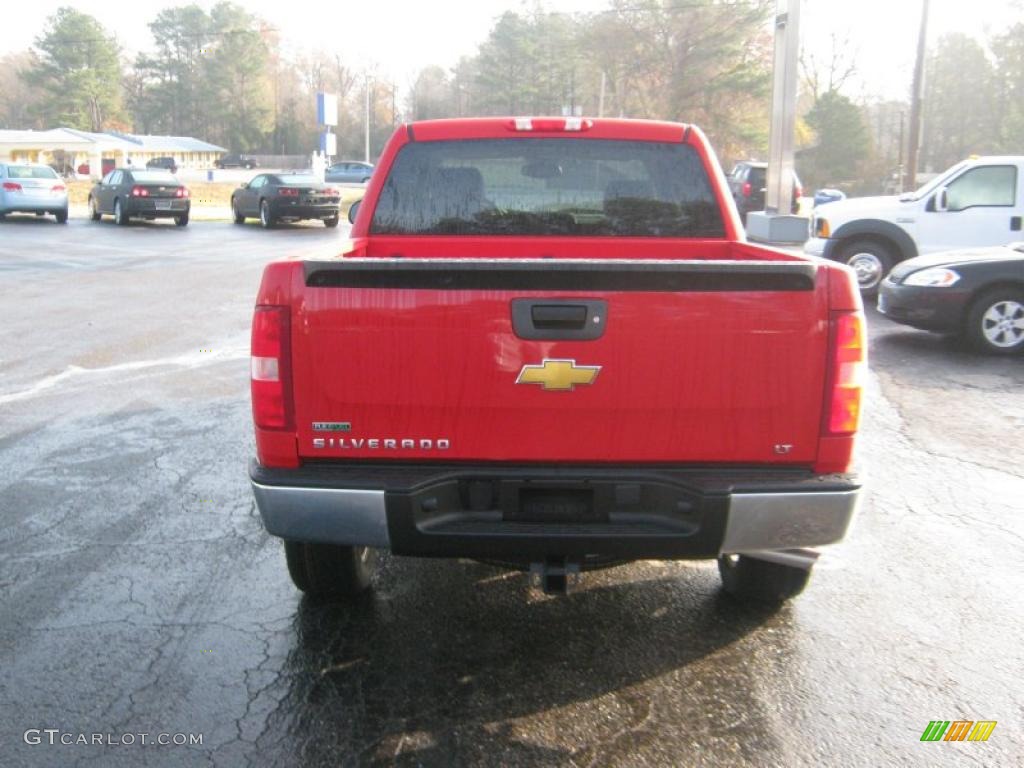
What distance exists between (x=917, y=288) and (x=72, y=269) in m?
13.6

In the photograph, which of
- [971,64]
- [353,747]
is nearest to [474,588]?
[353,747]

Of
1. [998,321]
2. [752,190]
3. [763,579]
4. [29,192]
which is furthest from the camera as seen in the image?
[29,192]

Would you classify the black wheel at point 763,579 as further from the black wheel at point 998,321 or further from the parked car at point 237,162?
the parked car at point 237,162

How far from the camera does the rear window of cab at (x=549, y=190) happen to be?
4.57m

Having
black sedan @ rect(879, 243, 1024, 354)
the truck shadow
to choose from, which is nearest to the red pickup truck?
the truck shadow

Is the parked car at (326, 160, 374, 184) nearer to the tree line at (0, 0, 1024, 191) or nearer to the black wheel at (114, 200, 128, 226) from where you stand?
the tree line at (0, 0, 1024, 191)

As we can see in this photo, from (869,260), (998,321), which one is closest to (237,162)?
(869,260)

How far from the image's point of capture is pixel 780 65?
13.9 metres

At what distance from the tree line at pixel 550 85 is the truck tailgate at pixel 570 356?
4781cm

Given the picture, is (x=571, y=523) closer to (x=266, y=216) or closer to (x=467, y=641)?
(x=467, y=641)

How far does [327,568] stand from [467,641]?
64 cm

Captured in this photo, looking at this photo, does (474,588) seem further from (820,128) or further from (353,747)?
(820,128)

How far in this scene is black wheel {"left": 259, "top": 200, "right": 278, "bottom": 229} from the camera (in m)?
26.9

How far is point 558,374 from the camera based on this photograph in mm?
2955
